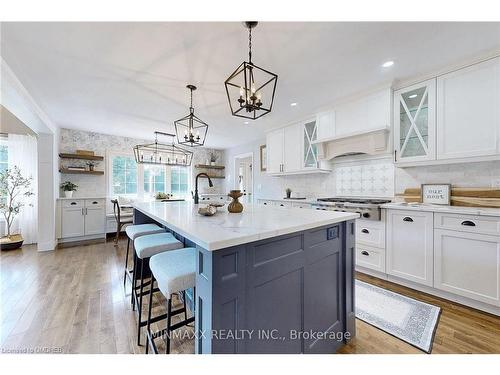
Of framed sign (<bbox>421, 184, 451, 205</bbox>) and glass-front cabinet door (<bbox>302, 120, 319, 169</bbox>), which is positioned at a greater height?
glass-front cabinet door (<bbox>302, 120, 319, 169</bbox>)

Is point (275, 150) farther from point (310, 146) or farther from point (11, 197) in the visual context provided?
point (11, 197)

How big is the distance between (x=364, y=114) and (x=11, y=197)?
6211mm

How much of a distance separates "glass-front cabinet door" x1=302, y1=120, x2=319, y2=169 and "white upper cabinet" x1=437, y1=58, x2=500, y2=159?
5.33 feet

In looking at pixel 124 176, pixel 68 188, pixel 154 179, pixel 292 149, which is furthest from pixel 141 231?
pixel 154 179

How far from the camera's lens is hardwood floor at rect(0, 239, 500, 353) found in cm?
153

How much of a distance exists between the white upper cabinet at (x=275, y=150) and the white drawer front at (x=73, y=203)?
398 cm

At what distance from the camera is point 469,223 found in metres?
1.94

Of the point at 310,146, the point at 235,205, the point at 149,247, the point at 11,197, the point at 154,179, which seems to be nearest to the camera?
the point at 149,247

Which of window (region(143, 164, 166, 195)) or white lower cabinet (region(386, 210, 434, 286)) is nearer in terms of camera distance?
white lower cabinet (region(386, 210, 434, 286))

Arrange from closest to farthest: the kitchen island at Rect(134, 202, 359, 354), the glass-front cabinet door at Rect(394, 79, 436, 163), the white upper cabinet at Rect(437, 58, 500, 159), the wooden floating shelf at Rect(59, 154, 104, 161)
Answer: the kitchen island at Rect(134, 202, 359, 354), the white upper cabinet at Rect(437, 58, 500, 159), the glass-front cabinet door at Rect(394, 79, 436, 163), the wooden floating shelf at Rect(59, 154, 104, 161)

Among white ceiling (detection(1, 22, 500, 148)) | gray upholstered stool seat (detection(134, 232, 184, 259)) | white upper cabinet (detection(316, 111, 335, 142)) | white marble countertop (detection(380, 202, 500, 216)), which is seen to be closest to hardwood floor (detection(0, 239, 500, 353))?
gray upholstered stool seat (detection(134, 232, 184, 259))

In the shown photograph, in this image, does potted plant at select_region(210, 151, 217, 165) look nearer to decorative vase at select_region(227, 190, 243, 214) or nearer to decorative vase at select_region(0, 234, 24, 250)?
decorative vase at select_region(0, 234, 24, 250)

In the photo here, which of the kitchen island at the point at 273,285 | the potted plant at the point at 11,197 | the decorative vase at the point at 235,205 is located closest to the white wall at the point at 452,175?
the kitchen island at the point at 273,285
